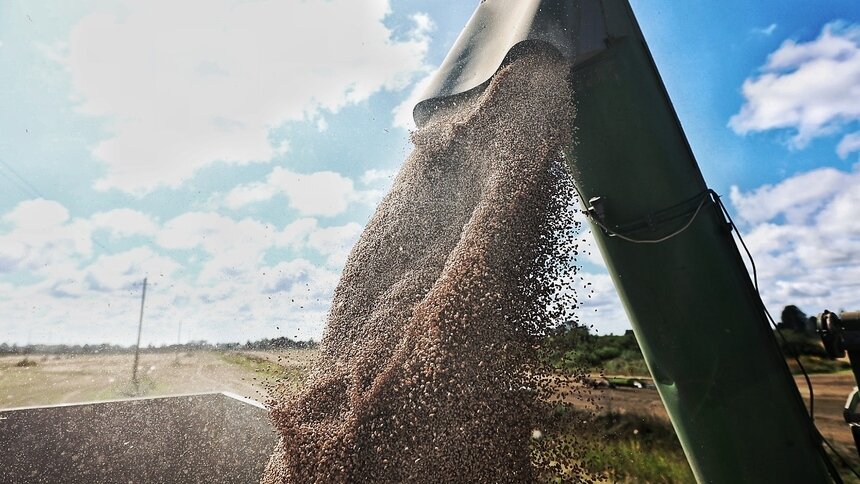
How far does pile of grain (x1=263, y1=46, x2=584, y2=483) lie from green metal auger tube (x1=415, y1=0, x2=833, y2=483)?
0.48ft

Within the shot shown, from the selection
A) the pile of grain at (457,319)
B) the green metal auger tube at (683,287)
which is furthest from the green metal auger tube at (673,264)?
the pile of grain at (457,319)

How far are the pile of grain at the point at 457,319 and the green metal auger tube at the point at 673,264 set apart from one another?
146 mm

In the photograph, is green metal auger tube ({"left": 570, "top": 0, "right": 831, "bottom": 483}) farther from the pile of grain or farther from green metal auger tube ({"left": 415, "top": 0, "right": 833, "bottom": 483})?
the pile of grain

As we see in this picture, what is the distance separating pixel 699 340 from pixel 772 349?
0.94 feet

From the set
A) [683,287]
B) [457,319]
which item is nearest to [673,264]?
[683,287]

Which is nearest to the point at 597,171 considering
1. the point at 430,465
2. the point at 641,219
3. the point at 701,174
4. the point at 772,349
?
the point at 641,219

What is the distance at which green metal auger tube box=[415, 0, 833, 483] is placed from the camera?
1740 mm

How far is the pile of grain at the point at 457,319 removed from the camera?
1.69 meters

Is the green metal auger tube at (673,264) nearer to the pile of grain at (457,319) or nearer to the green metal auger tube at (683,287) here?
the green metal auger tube at (683,287)

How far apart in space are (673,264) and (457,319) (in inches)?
33.0

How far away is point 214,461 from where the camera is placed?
3.26 meters

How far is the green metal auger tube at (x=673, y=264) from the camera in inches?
68.5

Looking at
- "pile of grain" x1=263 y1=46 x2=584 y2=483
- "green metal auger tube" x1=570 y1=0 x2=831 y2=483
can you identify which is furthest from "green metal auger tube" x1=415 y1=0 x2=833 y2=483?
"pile of grain" x1=263 y1=46 x2=584 y2=483

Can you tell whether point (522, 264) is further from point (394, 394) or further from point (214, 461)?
point (214, 461)
